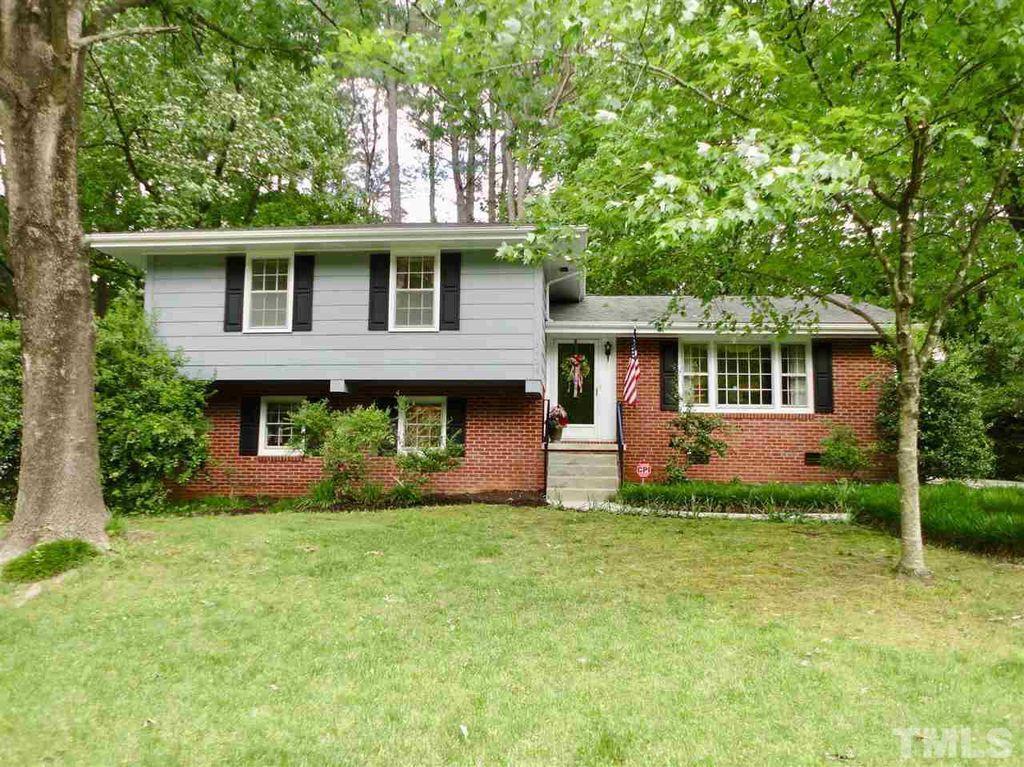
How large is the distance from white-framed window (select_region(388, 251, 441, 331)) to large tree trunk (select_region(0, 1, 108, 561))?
4995 mm

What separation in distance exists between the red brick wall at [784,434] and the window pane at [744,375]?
15.0 inches

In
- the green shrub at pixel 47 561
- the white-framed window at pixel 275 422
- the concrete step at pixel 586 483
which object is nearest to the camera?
the green shrub at pixel 47 561

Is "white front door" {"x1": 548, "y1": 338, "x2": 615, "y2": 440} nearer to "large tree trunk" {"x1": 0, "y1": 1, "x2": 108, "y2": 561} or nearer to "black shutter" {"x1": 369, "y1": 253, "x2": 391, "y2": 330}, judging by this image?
"black shutter" {"x1": 369, "y1": 253, "x2": 391, "y2": 330}

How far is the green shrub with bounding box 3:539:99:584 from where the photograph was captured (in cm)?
529

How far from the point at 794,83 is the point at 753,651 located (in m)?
4.54

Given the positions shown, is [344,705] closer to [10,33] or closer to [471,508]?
[471,508]

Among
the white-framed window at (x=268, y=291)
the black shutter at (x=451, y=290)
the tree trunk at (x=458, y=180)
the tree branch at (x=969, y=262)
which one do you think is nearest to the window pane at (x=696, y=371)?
the black shutter at (x=451, y=290)

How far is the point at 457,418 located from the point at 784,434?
6081 millimetres

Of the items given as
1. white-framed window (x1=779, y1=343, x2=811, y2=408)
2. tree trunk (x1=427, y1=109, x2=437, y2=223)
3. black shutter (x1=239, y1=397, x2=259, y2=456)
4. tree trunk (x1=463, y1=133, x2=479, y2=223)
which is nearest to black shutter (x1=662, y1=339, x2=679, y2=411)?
white-framed window (x1=779, y1=343, x2=811, y2=408)

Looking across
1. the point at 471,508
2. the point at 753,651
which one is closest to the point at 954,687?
the point at 753,651

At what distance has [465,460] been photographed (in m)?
11.1

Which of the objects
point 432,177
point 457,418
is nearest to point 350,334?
point 457,418

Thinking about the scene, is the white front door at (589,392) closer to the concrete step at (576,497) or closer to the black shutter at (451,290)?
the concrete step at (576,497)

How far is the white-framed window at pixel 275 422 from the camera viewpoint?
1138 centimetres
